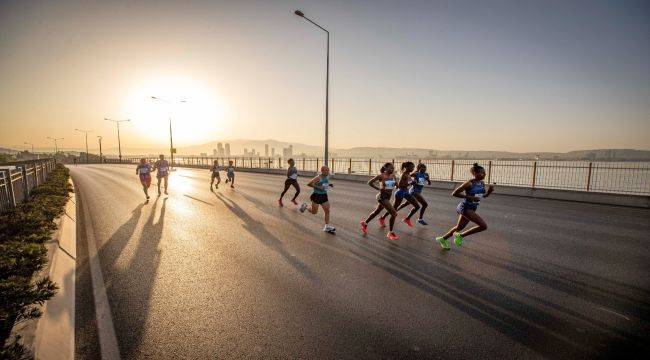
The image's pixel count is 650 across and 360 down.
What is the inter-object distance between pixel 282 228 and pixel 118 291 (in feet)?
12.8

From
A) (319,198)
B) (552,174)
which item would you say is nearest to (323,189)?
(319,198)

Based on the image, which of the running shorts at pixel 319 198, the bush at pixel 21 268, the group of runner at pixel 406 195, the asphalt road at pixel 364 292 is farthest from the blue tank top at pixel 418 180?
the bush at pixel 21 268

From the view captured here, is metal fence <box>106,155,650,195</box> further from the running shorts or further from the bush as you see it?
the bush

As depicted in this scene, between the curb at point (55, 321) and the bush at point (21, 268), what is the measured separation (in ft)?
0.29

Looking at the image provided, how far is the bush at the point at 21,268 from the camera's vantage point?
8.79 feet

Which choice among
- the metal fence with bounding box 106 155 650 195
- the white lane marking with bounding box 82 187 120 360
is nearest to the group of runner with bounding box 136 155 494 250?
the metal fence with bounding box 106 155 650 195

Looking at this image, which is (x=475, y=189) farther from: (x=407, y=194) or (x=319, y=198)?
(x=319, y=198)

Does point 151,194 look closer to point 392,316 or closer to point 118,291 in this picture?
point 118,291

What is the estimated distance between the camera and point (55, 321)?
9.79 feet

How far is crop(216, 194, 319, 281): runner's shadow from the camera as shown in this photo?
474cm

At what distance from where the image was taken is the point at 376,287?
4121 millimetres

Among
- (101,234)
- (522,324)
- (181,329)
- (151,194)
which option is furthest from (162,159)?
(522,324)

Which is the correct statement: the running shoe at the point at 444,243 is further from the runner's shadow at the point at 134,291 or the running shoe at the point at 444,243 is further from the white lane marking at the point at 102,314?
the white lane marking at the point at 102,314

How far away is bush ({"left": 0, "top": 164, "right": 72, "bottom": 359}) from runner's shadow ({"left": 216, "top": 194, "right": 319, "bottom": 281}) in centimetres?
308
